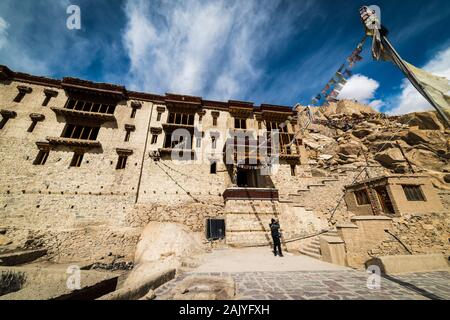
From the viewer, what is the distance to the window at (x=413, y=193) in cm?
1284

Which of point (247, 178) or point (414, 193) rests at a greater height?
point (247, 178)

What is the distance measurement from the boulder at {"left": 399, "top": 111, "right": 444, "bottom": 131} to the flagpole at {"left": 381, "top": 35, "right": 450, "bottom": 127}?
26603 millimetres

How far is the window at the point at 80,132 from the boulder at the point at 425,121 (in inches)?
1571

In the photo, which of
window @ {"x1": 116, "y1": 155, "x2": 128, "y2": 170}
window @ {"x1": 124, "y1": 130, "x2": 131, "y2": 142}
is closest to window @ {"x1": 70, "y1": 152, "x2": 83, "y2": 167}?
window @ {"x1": 116, "y1": 155, "x2": 128, "y2": 170}

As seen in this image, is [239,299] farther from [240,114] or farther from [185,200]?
[240,114]

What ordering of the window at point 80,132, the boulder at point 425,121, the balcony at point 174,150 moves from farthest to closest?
the boulder at point 425,121
the balcony at point 174,150
the window at point 80,132

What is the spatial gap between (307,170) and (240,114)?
412 inches

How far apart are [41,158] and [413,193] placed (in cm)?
3110

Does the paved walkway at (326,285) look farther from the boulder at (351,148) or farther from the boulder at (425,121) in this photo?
the boulder at (425,121)

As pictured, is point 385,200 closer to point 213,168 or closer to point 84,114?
point 213,168

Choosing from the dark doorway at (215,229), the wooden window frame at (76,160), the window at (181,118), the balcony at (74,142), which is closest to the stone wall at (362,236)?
the dark doorway at (215,229)

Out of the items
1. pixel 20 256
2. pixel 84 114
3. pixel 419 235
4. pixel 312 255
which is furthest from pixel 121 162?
pixel 419 235

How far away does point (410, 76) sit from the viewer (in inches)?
199

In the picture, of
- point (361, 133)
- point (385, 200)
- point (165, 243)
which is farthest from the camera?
point (361, 133)
